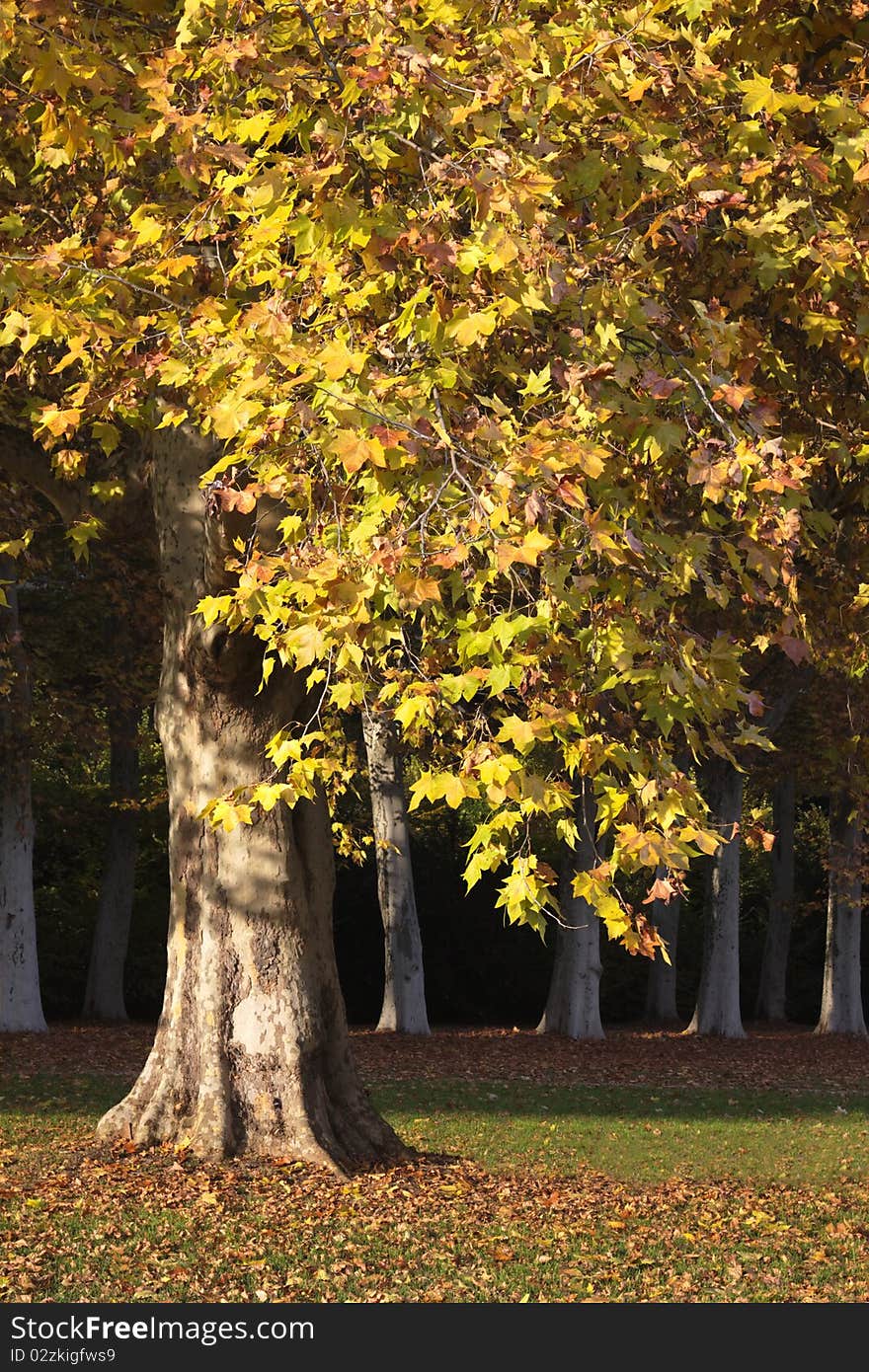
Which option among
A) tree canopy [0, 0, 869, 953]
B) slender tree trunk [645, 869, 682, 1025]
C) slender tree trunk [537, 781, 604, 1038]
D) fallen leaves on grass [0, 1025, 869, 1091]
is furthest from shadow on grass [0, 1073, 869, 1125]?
slender tree trunk [645, 869, 682, 1025]

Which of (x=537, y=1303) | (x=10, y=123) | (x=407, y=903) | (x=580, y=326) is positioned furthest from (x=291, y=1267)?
(x=407, y=903)

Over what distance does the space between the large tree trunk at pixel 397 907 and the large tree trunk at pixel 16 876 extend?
5063 millimetres

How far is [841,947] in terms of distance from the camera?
1046 inches

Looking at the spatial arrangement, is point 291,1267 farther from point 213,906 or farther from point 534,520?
point 534,520

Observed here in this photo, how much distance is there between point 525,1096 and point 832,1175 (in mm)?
4855

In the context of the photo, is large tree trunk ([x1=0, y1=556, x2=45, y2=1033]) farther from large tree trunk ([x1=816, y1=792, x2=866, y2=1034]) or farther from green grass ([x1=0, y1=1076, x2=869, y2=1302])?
large tree trunk ([x1=816, y1=792, x2=866, y2=1034])

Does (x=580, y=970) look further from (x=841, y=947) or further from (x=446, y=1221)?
(x=446, y=1221)

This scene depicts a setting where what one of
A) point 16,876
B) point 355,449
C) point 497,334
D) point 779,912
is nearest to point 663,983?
point 779,912

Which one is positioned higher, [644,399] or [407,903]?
[644,399]

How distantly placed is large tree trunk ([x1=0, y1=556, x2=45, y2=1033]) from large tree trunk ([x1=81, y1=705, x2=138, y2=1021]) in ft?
11.4

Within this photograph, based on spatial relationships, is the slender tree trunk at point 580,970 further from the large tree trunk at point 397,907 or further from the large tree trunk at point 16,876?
the large tree trunk at point 16,876

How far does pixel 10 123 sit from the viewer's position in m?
8.22

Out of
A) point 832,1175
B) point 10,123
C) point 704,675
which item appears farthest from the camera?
point 832,1175

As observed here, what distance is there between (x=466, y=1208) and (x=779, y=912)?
71.1 feet
